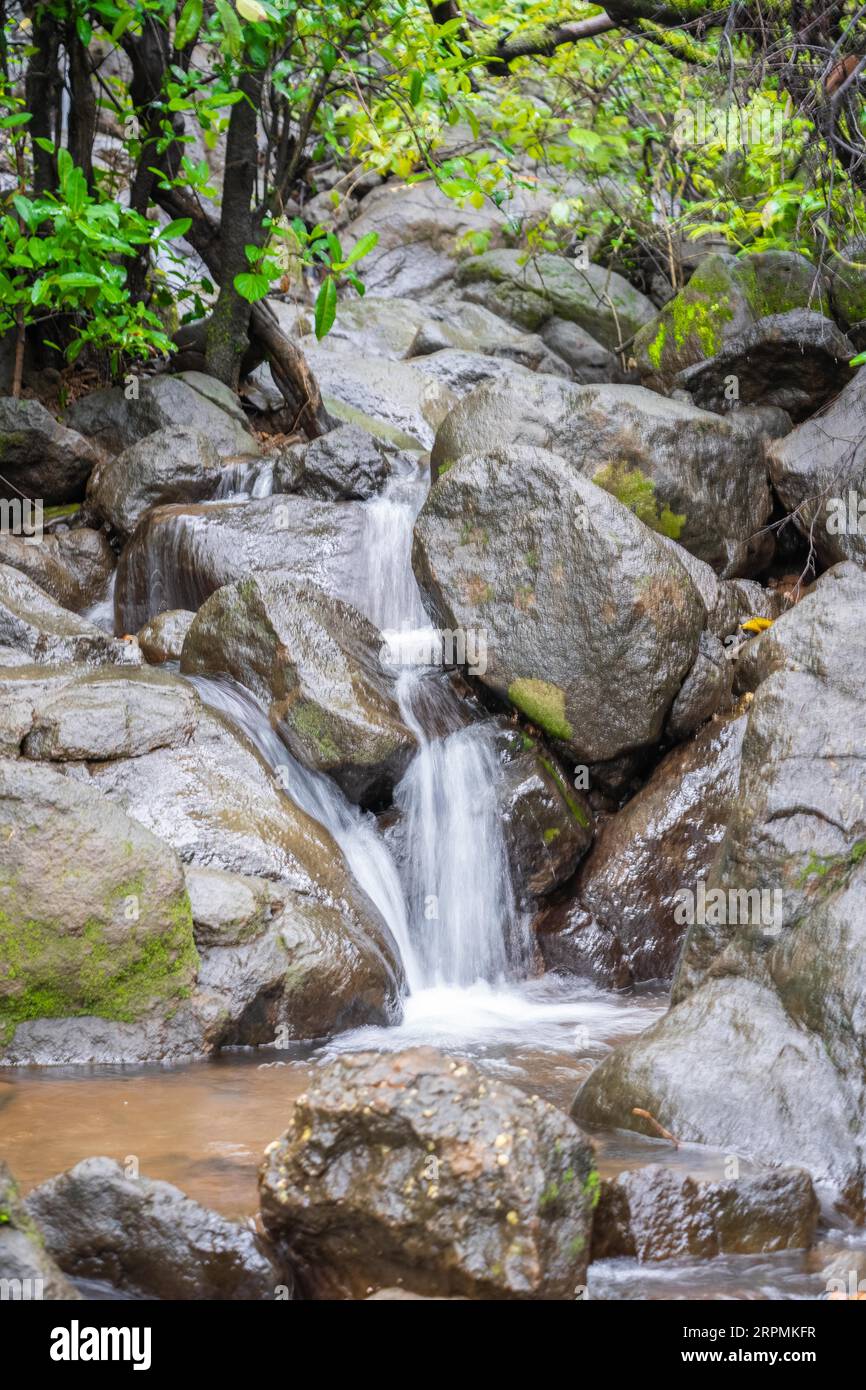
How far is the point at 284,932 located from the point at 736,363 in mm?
6089

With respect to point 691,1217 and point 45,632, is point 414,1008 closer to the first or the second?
point 691,1217

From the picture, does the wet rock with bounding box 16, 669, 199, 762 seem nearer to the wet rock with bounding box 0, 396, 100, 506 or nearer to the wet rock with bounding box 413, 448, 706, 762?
the wet rock with bounding box 413, 448, 706, 762

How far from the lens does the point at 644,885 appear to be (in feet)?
23.6

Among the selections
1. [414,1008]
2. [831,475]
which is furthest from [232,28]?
[831,475]

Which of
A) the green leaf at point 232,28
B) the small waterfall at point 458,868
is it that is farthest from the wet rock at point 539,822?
the green leaf at point 232,28

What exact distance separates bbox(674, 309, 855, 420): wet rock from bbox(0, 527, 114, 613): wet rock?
15.4 ft

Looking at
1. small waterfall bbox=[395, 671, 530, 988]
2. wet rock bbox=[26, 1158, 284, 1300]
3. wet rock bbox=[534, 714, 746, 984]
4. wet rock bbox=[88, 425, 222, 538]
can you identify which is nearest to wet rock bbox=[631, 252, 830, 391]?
wet rock bbox=[88, 425, 222, 538]

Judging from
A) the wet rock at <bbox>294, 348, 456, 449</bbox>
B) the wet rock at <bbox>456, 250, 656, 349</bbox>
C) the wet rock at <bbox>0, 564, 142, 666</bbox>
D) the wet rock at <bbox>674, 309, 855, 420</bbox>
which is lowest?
the wet rock at <bbox>0, 564, 142, 666</bbox>

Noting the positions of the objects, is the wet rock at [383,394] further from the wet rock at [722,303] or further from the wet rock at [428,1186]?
the wet rock at [428,1186]

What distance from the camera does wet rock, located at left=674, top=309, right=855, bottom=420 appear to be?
31.3ft

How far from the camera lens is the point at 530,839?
23.9 feet
